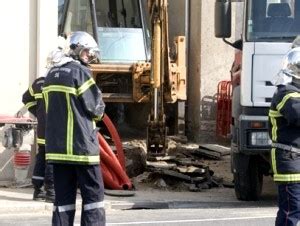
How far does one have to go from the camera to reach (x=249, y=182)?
1136 cm

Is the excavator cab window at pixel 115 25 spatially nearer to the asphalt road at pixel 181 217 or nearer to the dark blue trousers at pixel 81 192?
the asphalt road at pixel 181 217

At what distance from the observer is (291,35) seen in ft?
35.0

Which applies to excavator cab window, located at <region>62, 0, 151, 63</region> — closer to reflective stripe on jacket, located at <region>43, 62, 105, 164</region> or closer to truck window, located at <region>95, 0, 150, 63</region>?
truck window, located at <region>95, 0, 150, 63</region>

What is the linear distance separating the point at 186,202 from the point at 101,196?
13.8 feet

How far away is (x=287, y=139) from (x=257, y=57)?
11.7 ft

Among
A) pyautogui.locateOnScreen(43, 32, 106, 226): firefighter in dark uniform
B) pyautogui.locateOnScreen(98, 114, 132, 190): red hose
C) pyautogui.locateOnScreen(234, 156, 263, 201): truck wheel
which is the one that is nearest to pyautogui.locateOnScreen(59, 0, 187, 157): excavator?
pyautogui.locateOnScreen(98, 114, 132, 190): red hose

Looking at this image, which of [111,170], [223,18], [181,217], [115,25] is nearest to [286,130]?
[181,217]

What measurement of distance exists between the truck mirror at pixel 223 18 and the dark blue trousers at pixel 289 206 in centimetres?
416

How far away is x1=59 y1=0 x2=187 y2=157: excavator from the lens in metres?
15.2

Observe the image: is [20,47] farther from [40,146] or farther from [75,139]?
[75,139]

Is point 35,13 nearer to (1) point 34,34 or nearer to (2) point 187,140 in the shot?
(1) point 34,34

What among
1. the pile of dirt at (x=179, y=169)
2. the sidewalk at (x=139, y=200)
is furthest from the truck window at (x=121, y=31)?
the sidewalk at (x=139, y=200)

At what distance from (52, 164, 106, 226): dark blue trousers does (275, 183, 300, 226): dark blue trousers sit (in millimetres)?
1513

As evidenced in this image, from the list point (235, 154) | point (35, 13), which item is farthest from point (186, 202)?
point (35, 13)
